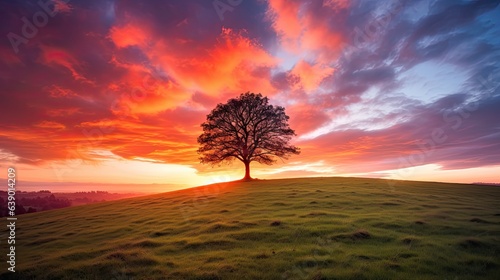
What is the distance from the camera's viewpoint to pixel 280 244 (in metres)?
11.6

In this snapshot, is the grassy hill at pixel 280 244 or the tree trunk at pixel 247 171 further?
the tree trunk at pixel 247 171

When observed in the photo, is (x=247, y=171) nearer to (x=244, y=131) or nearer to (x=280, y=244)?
(x=244, y=131)

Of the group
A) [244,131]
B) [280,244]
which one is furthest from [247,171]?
[280,244]

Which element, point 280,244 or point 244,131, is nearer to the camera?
point 280,244

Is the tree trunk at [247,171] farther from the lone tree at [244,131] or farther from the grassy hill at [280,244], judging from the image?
the grassy hill at [280,244]

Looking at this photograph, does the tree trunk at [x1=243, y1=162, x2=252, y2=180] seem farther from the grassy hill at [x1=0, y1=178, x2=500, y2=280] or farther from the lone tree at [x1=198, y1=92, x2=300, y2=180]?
the grassy hill at [x1=0, y1=178, x2=500, y2=280]

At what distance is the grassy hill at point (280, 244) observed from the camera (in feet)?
30.7

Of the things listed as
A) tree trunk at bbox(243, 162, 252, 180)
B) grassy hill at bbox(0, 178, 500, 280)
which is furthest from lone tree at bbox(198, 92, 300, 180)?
grassy hill at bbox(0, 178, 500, 280)

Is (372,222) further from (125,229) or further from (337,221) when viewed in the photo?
(125,229)

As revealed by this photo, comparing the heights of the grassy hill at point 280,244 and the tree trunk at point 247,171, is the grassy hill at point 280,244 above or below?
below

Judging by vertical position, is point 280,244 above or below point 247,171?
below

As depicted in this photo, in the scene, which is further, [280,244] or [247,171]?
[247,171]

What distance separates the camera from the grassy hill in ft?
30.7

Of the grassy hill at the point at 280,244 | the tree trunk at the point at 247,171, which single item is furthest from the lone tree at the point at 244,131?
the grassy hill at the point at 280,244
